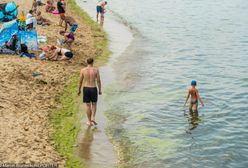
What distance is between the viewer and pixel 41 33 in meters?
24.6

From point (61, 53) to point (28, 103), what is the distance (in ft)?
21.8

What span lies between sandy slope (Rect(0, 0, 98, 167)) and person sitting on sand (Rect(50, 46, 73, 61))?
1.53 feet

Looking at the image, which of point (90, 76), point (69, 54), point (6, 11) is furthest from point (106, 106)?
point (6, 11)

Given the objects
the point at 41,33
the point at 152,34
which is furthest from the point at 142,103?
the point at 152,34

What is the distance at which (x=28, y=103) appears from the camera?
47.9 ft

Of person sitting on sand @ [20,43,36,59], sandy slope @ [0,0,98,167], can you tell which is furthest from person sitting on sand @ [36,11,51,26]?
person sitting on sand @ [20,43,36,59]

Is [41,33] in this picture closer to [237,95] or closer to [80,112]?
[80,112]

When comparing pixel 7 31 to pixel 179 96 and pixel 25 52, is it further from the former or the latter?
pixel 179 96

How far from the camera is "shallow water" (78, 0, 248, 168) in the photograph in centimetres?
1266

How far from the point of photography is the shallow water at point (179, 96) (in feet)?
41.5

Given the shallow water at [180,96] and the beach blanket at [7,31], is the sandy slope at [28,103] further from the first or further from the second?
the shallow water at [180,96]

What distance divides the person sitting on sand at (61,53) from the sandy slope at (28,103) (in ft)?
1.53

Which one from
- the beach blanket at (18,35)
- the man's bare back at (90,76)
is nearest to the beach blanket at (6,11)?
the beach blanket at (18,35)

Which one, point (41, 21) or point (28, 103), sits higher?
point (41, 21)
